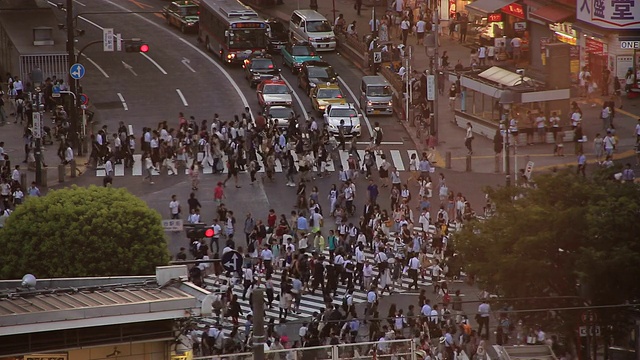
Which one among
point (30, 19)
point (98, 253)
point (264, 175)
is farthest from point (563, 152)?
point (30, 19)

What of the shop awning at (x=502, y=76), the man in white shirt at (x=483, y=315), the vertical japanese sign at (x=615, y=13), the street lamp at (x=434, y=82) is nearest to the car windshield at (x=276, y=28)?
the shop awning at (x=502, y=76)

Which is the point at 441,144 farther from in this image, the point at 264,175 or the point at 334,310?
the point at 334,310

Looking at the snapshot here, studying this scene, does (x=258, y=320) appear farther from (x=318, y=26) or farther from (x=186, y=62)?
(x=318, y=26)

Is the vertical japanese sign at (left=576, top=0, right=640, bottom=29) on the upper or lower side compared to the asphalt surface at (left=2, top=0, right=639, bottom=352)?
upper

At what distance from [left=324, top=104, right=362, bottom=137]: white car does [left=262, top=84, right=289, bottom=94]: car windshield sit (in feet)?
9.65

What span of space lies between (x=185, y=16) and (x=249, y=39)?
9.06 metres

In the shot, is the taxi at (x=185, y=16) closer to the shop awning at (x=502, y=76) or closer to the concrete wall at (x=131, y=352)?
the shop awning at (x=502, y=76)

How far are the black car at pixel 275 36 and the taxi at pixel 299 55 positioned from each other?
294cm

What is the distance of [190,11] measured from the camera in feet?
269

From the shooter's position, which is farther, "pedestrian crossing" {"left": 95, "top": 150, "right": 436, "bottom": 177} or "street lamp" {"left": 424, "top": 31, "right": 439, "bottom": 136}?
"street lamp" {"left": 424, "top": 31, "right": 439, "bottom": 136}

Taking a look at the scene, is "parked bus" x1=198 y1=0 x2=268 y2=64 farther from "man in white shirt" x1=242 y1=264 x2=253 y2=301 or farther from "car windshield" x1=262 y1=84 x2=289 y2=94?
"man in white shirt" x1=242 y1=264 x2=253 y2=301

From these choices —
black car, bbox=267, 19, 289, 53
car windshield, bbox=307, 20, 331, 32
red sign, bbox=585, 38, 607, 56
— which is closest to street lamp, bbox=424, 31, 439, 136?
red sign, bbox=585, 38, 607, 56

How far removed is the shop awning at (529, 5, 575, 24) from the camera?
72.4 metres

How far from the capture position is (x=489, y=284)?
4228 centimetres
